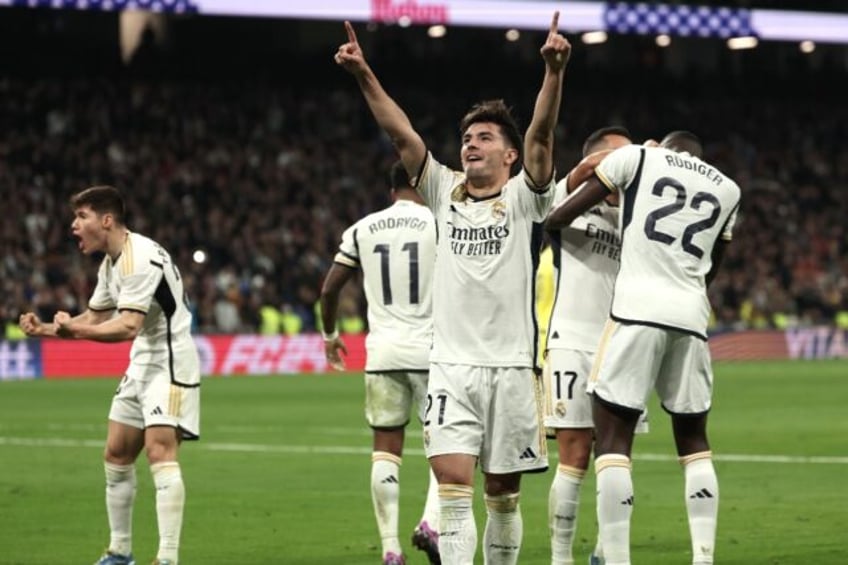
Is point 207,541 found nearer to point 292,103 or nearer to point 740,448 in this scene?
point 740,448

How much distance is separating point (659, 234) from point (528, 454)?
1.28 meters

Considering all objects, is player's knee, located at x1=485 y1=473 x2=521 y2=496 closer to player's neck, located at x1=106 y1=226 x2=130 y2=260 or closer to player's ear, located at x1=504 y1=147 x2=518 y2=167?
player's ear, located at x1=504 y1=147 x2=518 y2=167

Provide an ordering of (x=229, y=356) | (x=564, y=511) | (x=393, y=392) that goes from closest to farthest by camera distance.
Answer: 1. (x=564, y=511)
2. (x=393, y=392)
3. (x=229, y=356)

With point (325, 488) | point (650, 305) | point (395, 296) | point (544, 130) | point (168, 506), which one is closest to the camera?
point (544, 130)

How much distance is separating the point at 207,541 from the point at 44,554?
115cm

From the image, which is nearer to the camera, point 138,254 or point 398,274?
point 138,254

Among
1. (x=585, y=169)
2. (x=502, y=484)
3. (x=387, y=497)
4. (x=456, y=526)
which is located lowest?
(x=387, y=497)

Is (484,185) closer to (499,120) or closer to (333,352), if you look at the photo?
(499,120)

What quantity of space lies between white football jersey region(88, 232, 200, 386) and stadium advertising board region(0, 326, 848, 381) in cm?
2035

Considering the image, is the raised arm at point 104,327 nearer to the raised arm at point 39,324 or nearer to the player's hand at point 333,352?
the raised arm at point 39,324

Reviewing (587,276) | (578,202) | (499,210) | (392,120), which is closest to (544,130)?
(499,210)

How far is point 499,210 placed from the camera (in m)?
8.26

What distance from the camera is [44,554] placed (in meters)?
10.9

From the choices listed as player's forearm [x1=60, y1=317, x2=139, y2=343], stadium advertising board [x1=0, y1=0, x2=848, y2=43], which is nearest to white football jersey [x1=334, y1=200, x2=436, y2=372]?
player's forearm [x1=60, y1=317, x2=139, y2=343]
